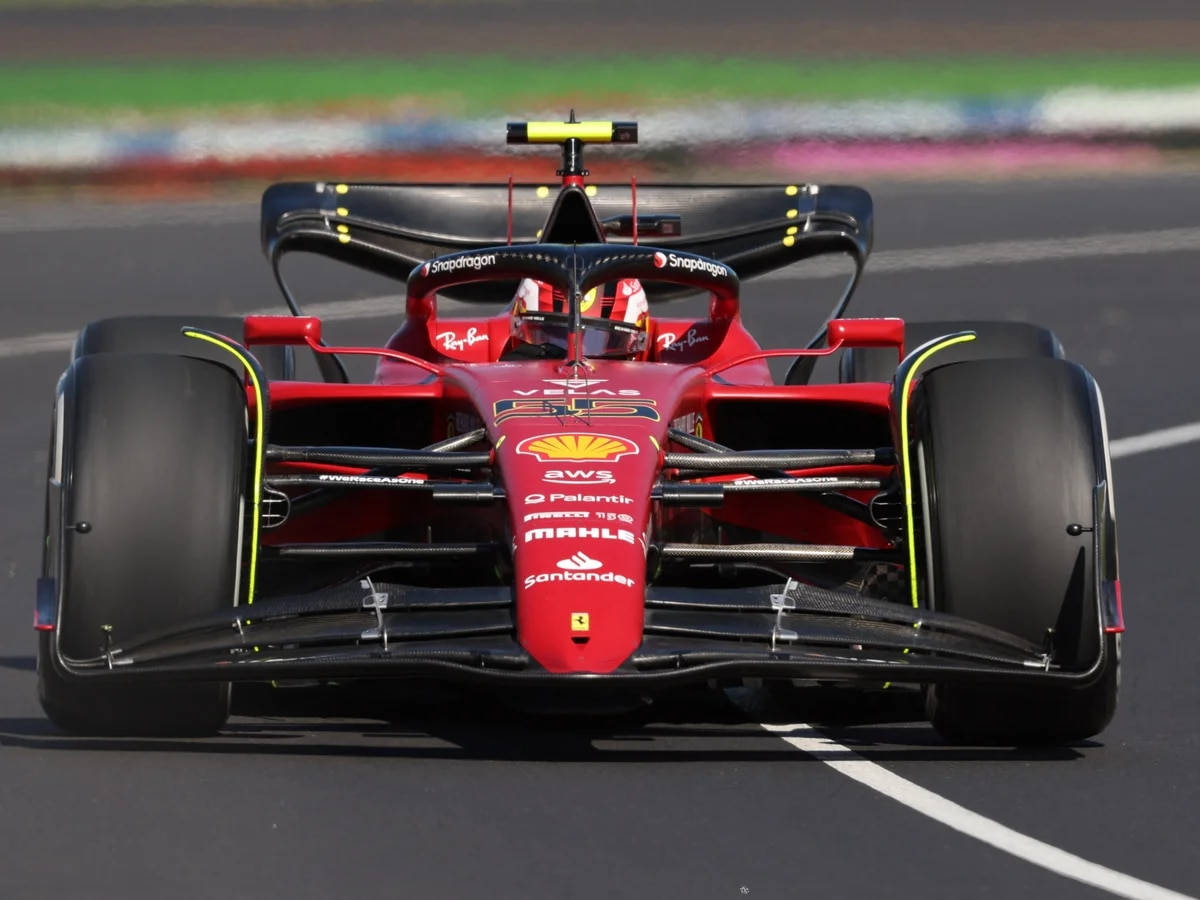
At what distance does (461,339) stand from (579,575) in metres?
3.43

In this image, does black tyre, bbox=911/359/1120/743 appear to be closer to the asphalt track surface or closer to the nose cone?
the asphalt track surface

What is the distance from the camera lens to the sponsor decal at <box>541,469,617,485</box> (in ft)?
25.7

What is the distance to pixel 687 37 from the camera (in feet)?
76.6

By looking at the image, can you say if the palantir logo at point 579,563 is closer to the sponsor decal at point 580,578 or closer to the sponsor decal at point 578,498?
the sponsor decal at point 580,578

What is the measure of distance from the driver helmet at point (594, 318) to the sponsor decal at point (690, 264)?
0.27m

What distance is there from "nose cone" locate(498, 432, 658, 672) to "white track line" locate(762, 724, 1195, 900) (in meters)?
0.77

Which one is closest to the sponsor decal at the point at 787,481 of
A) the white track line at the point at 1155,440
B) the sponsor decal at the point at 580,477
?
the sponsor decal at the point at 580,477

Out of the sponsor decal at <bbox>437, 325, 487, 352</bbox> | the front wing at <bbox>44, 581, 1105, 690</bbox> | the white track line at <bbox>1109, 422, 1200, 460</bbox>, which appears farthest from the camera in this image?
the white track line at <bbox>1109, 422, 1200, 460</bbox>

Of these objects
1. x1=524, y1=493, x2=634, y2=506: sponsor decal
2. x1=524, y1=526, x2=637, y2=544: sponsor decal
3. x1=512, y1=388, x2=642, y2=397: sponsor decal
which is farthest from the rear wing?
x1=524, y1=526, x2=637, y2=544: sponsor decal

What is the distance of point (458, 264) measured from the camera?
9945 mm

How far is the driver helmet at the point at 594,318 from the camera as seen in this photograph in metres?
9.84

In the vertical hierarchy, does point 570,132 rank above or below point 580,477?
above

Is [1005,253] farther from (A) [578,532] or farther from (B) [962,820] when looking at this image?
(B) [962,820]

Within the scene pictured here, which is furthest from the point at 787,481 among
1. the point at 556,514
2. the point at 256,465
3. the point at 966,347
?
the point at 966,347
